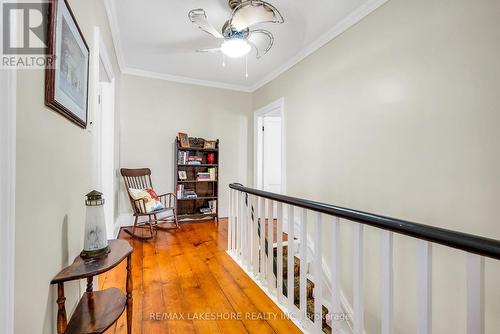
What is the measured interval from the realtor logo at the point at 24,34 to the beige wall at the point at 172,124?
3.08 metres

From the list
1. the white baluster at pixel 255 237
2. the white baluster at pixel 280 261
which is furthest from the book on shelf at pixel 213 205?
the white baluster at pixel 280 261

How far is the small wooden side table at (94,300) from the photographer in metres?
0.96

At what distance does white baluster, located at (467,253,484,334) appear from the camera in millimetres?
753

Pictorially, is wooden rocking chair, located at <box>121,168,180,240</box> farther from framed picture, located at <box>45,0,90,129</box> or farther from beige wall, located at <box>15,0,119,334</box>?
framed picture, located at <box>45,0,90,129</box>

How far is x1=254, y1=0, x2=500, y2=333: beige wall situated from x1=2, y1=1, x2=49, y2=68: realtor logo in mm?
2338

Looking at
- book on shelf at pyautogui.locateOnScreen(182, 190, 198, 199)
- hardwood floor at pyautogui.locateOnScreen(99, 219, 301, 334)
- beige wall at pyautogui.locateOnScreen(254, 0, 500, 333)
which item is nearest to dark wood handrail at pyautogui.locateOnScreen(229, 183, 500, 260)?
hardwood floor at pyautogui.locateOnScreen(99, 219, 301, 334)

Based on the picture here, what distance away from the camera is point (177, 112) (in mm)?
4105

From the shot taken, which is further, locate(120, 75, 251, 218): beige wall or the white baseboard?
locate(120, 75, 251, 218): beige wall

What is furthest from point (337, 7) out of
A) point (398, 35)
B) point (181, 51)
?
point (181, 51)

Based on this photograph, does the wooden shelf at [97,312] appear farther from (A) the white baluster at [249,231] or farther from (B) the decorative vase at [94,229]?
(A) the white baluster at [249,231]

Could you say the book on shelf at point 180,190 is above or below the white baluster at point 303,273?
above

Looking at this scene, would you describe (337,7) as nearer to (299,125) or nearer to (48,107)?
(299,125)

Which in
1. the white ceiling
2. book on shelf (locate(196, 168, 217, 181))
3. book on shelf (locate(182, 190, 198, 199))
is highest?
the white ceiling

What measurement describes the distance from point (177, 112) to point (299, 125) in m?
2.16
